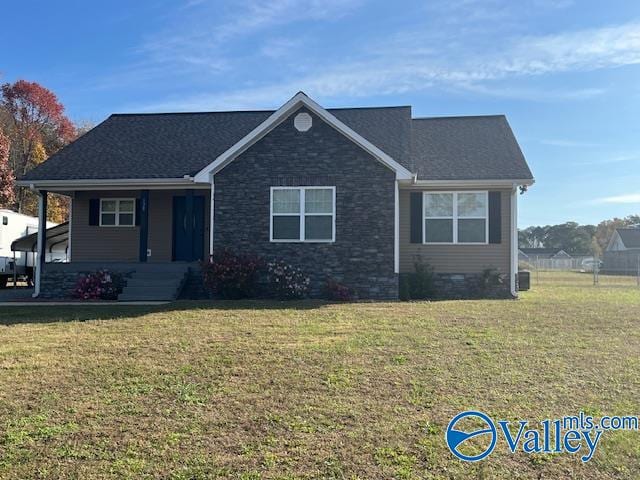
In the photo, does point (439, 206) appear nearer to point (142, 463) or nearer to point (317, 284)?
point (317, 284)

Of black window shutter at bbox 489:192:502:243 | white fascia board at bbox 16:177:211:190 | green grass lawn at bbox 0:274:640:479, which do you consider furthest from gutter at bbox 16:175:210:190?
black window shutter at bbox 489:192:502:243

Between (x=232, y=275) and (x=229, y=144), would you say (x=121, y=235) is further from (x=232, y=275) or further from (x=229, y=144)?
(x=232, y=275)

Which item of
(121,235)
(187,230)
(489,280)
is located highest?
Result: (187,230)

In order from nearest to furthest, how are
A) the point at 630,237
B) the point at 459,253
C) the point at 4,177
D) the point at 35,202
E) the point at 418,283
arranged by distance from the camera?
the point at 418,283 → the point at 459,253 → the point at 4,177 → the point at 35,202 → the point at 630,237

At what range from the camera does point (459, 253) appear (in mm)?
15602

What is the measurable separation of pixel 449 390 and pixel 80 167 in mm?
14182

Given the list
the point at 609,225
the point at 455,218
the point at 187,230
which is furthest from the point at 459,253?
the point at 609,225

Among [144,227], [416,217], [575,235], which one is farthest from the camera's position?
[575,235]

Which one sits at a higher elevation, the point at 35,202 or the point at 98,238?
the point at 35,202

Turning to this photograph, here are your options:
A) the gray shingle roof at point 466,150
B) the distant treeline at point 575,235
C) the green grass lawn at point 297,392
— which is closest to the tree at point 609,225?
the distant treeline at point 575,235

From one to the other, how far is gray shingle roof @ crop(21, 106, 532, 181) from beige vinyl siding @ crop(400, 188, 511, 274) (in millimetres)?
1125

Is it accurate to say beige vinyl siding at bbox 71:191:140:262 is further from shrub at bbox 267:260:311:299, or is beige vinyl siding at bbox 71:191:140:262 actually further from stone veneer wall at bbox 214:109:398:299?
shrub at bbox 267:260:311:299

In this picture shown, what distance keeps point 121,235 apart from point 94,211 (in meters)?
1.19

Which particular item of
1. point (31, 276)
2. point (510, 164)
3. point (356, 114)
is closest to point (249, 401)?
point (510, 164)
